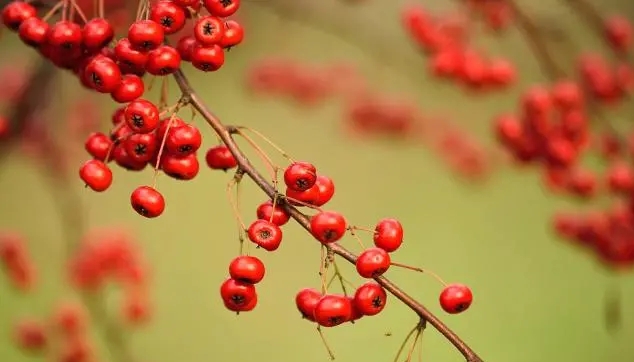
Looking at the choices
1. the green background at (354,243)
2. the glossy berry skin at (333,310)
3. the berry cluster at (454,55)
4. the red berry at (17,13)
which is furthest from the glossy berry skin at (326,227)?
the berry cluster at (454,55)

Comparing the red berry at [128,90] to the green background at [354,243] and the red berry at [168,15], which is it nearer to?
the red berry at [168,15]

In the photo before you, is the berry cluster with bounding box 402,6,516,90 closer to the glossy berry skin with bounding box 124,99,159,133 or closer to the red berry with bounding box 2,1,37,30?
the red berry with bounding box 2,1,37,30

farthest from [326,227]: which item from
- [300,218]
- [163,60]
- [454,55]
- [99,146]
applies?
[454,55]

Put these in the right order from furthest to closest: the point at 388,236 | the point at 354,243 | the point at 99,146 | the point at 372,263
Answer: the point at 354,243
the point at 99,146
the point at 388,236
the point at 372,263

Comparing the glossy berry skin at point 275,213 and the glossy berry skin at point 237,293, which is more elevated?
the glossy berry skin at point 275,213

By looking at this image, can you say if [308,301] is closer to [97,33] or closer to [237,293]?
[237,293]

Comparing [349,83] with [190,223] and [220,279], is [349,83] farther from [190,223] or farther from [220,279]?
[190,223]
